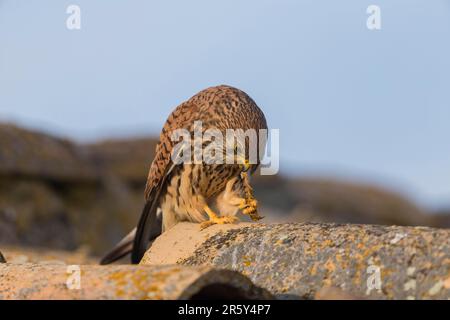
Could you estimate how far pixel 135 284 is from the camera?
3803 mm

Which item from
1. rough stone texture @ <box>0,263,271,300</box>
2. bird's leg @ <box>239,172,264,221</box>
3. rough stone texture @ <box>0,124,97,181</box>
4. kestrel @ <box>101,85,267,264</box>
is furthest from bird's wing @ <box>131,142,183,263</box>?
rough stone texture @ <box>0,124,97,181</box>

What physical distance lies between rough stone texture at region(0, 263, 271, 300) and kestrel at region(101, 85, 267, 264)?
7.08 ft

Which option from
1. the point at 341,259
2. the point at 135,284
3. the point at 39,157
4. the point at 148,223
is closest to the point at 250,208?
the point at 148,223

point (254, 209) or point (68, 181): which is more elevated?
point (254, 209)

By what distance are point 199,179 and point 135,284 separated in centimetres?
292

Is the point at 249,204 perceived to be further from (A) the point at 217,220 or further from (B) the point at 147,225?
(B) the point at 147,225

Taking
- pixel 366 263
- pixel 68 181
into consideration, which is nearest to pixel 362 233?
pixel 366 263

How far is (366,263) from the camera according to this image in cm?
418

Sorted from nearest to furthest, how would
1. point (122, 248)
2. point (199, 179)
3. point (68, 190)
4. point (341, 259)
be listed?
1. point (341, 259)
2. point (199, 179)
3. point (122, 248)
4. point (68, 190)

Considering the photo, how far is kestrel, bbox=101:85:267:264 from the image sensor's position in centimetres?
657

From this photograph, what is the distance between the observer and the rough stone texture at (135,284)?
142 inches

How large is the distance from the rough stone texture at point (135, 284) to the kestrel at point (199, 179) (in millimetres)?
2158
